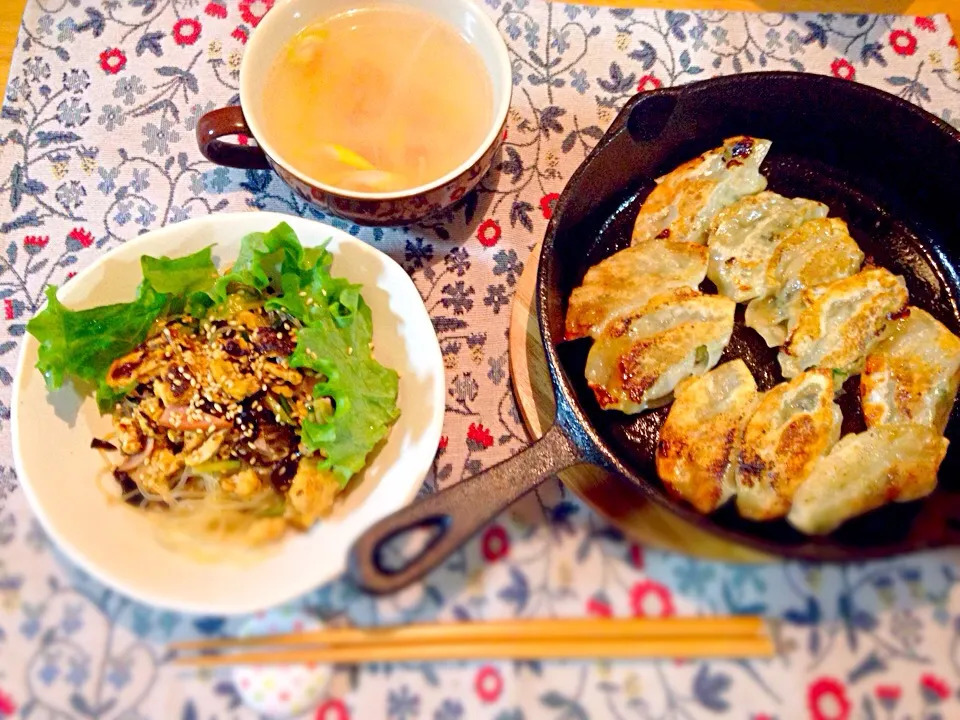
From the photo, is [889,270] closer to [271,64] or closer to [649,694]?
[649,694]

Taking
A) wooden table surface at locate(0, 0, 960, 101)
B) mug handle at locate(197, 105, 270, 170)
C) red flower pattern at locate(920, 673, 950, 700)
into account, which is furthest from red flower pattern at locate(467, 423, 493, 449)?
wooden table surface at locate(0, 0, 960, 101)

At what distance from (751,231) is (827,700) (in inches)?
34.6

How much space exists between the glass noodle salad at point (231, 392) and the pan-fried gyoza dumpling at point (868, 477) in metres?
0.72

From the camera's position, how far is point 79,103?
5.28 feet

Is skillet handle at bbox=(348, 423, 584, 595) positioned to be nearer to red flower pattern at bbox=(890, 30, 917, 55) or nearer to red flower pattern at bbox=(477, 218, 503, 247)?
red flower pattern at bbox=(477, 218, 503, 247)

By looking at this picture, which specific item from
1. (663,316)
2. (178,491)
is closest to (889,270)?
(663,316)

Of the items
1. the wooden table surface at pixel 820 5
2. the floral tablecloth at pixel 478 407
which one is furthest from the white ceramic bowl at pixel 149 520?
the wooden table surface at pixel 820 5

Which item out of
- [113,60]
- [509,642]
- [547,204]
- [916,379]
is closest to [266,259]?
[547,204]

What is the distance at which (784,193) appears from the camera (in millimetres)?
1505

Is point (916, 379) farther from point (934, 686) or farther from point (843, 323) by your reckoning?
point (934, 686)

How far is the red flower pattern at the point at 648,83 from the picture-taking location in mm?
1698

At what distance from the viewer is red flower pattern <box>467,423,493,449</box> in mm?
1323

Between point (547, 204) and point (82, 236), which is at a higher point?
point (547, 204)

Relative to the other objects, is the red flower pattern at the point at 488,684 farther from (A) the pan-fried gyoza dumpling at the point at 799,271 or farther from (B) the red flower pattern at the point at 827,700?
(A) the pan-fried gyoza dumpling at the point at 799,271
